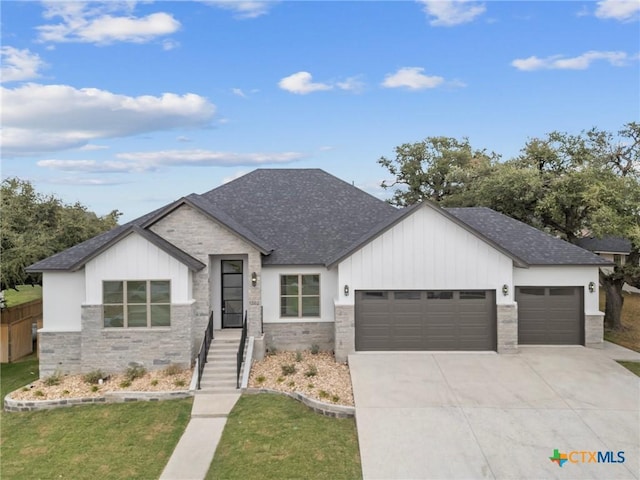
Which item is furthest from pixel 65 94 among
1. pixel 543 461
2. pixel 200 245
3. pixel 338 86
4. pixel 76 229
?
pixel 543 461

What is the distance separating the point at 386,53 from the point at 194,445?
18.8 metres

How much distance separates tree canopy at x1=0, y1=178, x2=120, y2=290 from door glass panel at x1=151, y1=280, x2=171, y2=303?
676 cm

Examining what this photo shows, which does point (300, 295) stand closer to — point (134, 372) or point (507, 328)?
point (134, 372)

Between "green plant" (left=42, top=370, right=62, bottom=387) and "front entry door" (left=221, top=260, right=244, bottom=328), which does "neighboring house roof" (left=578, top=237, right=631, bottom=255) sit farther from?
"green plant" (left=42, top=370, right=62, bottom=387)

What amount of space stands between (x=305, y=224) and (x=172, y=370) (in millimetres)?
7423

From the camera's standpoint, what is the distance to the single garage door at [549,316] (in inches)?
576

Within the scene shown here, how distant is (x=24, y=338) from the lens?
16.5 m

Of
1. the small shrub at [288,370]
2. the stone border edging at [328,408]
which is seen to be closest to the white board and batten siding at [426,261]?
the small shrub at [288,370]

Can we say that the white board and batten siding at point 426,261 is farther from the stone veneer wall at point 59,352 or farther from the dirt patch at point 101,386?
the stone veneer wall at point 59,352

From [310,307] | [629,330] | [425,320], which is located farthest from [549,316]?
[310,307]

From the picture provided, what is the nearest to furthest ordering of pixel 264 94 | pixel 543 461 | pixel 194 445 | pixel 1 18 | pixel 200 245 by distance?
1. pixel 543 461
2. pixel 194 445
3. pixel 1 18
4. pixel 200 245
5. pixel 264 94

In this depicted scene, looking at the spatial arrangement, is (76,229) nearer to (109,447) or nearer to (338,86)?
(109,447)

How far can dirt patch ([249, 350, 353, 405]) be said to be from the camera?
10781 millimetres

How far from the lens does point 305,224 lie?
16531 mm
